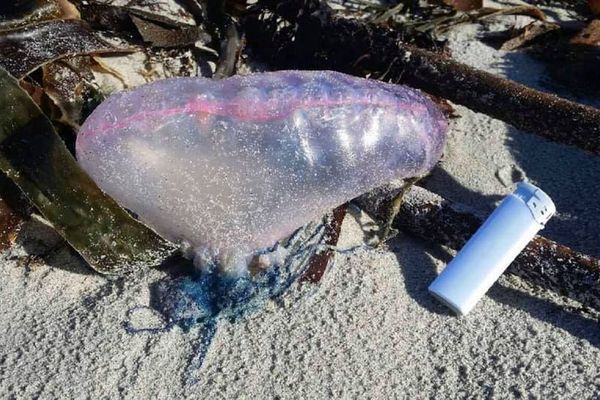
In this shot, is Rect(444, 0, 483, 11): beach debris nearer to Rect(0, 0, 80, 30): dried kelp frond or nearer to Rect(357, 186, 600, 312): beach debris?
Rect(357, 186, 600, 312): beach debris

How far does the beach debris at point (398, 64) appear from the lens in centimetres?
232

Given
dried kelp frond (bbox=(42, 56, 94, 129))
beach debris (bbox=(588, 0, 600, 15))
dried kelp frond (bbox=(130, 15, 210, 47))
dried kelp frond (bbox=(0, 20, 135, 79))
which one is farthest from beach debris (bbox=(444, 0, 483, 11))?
dried kelp frond (bbox=(42, 56, 94, 129))

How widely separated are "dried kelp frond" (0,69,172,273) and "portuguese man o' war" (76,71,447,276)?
6 centimetres

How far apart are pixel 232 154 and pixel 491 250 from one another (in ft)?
2.39

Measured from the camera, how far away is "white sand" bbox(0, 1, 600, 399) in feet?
5.92

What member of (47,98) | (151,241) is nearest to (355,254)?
(151,241)

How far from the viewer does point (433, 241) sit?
2215 mm

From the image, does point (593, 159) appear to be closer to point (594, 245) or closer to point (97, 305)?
point (594, 245)

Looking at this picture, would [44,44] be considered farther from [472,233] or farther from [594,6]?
[594,6]

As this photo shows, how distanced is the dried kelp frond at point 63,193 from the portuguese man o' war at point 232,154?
59 millimetres

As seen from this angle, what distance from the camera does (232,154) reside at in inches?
78.4

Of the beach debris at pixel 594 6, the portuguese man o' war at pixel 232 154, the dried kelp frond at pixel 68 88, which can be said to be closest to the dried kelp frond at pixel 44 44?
the dried kelp frond at pixel 68 88

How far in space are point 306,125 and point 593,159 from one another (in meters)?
1.15

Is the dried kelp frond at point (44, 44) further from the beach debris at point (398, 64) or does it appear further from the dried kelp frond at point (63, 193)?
the beach debris at point (398, 64)
